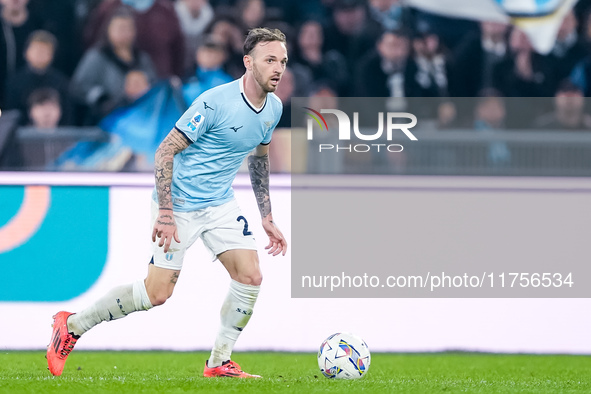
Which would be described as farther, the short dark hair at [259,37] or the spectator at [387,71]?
the spectator at [387,71]

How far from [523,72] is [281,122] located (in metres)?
2.80

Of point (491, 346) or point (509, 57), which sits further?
point (509, 57)

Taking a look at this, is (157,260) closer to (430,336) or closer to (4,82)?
(430,336)

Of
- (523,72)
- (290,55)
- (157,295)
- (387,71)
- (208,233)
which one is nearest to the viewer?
(157,295)

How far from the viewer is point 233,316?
6.18 m

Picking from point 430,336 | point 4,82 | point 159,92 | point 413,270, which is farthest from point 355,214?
point 4,82

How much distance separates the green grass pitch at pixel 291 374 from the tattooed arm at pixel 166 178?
0.89m

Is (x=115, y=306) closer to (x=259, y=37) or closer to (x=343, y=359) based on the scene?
(x=343, y=359)

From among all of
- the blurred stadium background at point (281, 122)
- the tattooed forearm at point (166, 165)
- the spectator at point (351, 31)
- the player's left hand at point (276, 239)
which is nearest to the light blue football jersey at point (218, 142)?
the tattooed forearm at point (166, 165)

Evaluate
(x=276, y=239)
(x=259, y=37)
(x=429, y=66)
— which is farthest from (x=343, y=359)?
(x=429, y=66)

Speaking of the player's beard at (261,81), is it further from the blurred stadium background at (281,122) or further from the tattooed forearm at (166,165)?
the blurred stadium background at (281,122)

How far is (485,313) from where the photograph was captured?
27.7ft

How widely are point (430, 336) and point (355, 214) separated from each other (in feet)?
4.07

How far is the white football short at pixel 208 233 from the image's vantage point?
598cm
